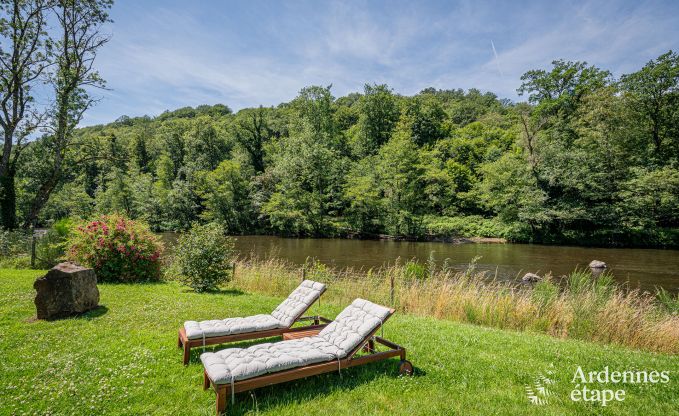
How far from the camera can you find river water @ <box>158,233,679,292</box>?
629 inches

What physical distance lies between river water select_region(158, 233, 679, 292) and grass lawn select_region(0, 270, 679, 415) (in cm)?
855

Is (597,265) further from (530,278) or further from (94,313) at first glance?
(94,313)

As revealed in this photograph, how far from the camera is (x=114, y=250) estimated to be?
407 inches

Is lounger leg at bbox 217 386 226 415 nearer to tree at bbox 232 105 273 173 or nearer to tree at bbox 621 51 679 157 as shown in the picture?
tree at bbox 621 51 679 157

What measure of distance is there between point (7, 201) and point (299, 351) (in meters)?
20.7

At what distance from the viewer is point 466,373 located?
13.8 feet

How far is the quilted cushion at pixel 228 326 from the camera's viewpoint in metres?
4.70

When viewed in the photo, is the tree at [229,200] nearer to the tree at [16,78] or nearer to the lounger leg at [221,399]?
the tree at [16,78]

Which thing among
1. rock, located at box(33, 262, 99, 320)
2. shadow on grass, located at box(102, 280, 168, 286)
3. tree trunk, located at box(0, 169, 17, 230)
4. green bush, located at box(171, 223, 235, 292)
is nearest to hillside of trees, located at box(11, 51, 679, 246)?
tree trunk, located at box(0, 169, 17, 230)

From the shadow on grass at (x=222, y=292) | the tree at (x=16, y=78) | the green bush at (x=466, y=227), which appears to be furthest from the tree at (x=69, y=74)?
the green bush at (x=466, y=227)

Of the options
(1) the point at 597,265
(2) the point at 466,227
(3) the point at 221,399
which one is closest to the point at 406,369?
(3) the point at 221,399

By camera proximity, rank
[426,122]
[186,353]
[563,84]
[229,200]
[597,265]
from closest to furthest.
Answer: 1. [186,353]
2. [597,265]
3. [563,84]
4. [229,200]
5. [426,122]
